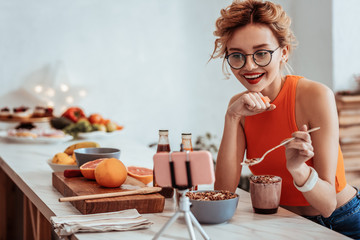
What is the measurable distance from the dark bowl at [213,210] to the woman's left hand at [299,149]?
0.19 meters

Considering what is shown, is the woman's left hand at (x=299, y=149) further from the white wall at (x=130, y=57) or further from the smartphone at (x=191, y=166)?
the white wall at (x=130, y=57)

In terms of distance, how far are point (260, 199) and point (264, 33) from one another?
522 millimetres

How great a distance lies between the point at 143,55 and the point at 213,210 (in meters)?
3.26

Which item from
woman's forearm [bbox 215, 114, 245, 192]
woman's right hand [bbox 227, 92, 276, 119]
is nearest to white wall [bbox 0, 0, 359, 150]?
woman's forearm [bbox 215, 114, 245, 192]

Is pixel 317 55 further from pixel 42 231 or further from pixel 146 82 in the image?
pixel 42 231

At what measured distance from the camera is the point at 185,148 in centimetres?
153

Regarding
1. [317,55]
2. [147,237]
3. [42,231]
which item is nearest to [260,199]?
[147,237]

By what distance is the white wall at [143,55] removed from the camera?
4.09 meters

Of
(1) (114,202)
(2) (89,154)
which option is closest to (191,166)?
(1) (114,202)

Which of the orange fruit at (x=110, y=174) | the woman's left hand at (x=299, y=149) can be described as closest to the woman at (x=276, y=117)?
the woman's left hand at (x=299, y=149)

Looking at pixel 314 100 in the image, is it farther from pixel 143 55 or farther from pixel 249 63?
pixel 143 55

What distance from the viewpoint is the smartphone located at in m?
1.04

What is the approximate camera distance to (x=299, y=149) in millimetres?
1334

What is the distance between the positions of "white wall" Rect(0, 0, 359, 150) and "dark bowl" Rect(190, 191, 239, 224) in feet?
8.88
